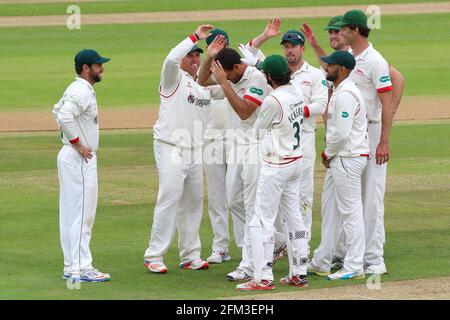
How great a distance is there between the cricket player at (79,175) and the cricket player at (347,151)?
7.47 feet

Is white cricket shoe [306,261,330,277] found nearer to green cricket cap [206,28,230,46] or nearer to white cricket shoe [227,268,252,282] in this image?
white cricket shoe [227,268,252,282]

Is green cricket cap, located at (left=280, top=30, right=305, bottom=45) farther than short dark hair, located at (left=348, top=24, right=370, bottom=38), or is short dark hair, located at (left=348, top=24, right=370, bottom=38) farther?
green cricket cap, located at (left=280, top=30, right=305, bottom=45)

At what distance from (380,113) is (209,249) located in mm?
2504

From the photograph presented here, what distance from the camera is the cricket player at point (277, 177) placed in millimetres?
10625

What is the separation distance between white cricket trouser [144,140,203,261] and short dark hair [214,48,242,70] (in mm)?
987

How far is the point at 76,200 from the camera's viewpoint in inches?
436

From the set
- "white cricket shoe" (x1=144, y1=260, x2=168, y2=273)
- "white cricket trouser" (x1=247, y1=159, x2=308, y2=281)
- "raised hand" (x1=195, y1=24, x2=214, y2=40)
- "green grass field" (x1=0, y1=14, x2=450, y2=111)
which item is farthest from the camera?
"green grass field" (x1=0, y1=14, x2=450, y2=111)

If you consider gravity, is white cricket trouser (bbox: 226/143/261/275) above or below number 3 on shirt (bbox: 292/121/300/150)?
below

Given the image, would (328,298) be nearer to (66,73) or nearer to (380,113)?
(380,113)

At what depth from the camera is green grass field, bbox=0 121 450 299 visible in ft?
35.7

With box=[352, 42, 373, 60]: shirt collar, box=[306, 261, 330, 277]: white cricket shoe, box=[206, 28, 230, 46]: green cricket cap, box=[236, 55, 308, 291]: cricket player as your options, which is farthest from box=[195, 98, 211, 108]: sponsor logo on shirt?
box=[306, 261, 330, 277]: white cricket shoe

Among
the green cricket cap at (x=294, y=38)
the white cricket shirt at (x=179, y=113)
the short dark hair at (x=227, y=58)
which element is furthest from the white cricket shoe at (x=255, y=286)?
the green cricket cap at (x=294, y=38)

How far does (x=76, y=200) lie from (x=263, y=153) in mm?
1847

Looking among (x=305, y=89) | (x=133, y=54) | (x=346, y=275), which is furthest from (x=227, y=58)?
(x=133, y=54)
